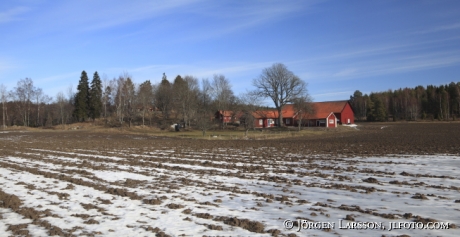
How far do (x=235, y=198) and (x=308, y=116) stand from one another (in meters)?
69.1

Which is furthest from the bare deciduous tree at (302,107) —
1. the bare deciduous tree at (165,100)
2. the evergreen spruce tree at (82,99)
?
the evergreen spruce tree at (82,99)

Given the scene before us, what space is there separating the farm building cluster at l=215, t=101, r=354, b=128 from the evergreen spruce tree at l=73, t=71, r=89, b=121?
33.6 m

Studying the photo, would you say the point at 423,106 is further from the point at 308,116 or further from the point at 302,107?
the point at 302,107

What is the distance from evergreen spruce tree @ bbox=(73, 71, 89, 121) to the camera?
8438cm

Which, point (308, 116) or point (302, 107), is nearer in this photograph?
point (302, 107)

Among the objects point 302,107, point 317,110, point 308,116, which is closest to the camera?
point 302,107

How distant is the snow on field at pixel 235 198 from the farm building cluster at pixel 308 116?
59.6 metres

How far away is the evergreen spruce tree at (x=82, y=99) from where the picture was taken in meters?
84.4

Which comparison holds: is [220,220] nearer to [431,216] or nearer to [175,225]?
[175,225]

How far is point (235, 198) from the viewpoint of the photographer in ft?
35.1

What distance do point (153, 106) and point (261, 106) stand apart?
106 ft

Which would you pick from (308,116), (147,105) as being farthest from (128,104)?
(308,116)

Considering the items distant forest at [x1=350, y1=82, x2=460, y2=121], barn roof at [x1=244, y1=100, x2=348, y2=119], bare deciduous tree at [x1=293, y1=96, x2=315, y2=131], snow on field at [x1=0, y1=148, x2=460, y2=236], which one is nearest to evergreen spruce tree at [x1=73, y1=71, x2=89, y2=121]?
barn roof at [x1=244, y1=100, x2=348, y2=119]

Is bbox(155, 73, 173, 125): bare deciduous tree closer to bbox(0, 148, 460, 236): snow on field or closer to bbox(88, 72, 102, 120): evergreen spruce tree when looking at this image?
bbox(88, 72, 102, 120): evergreen spruce tree
